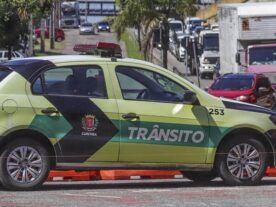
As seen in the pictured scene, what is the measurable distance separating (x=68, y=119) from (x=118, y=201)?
1.32 meters

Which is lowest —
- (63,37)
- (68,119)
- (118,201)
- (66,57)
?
(63,37)

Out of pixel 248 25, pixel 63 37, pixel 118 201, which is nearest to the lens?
pixel 118 201

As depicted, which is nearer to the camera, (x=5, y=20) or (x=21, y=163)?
(x=21, y=163)

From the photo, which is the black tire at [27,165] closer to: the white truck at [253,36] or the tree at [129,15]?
the white truck at [253,36]

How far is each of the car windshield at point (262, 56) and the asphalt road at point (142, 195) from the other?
18197 millimetres

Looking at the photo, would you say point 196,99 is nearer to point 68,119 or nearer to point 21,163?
point 68,119

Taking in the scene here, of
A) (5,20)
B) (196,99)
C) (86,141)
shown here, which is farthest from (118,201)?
(5,20)

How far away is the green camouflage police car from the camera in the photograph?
9891mm

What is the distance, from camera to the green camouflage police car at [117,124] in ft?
32.4

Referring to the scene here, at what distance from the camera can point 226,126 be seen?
10.5 m

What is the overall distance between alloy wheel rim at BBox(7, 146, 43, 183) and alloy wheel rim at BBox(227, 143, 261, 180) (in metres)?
2.56

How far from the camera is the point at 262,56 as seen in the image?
2939 cm

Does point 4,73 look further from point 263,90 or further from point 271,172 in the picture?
point 263,90

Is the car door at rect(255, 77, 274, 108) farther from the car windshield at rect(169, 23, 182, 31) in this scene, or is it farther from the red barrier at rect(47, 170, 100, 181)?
the car windshield at rect(169, 23, 182, 31)
